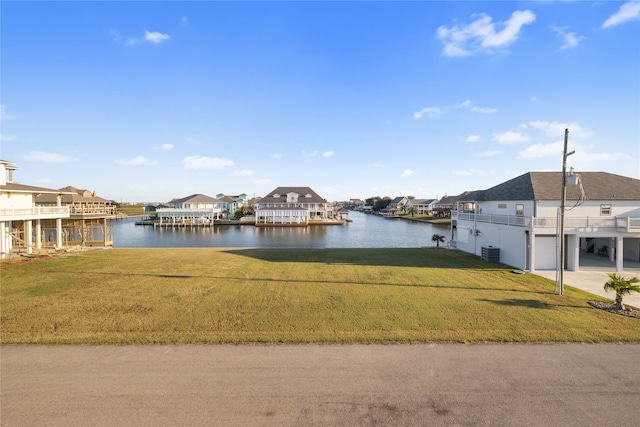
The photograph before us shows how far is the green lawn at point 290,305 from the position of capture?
8.56m

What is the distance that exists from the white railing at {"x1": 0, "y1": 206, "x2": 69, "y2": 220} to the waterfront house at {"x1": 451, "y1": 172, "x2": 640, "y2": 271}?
3369 cm

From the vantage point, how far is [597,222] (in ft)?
58.2

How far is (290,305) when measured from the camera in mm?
11188

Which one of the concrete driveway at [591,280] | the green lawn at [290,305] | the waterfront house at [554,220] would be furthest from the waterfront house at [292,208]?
the concrete driveway at [591,280]

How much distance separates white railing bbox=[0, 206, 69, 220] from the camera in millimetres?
20491

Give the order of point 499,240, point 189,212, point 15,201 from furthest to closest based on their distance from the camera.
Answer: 1. point 189,212
2. point 15,201
3. point 499,240

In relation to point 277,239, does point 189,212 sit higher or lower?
higher

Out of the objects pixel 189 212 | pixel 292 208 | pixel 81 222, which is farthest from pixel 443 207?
pixel 81 222

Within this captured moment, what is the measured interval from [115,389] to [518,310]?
1242cm

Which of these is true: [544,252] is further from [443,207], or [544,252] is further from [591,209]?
[443,207]

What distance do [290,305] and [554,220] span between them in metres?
17.6

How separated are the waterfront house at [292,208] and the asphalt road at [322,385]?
61.0 meters

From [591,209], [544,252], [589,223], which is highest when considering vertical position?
[591,209]

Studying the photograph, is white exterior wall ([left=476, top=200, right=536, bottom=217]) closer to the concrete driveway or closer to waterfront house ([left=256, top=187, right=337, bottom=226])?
the concrete driveway
